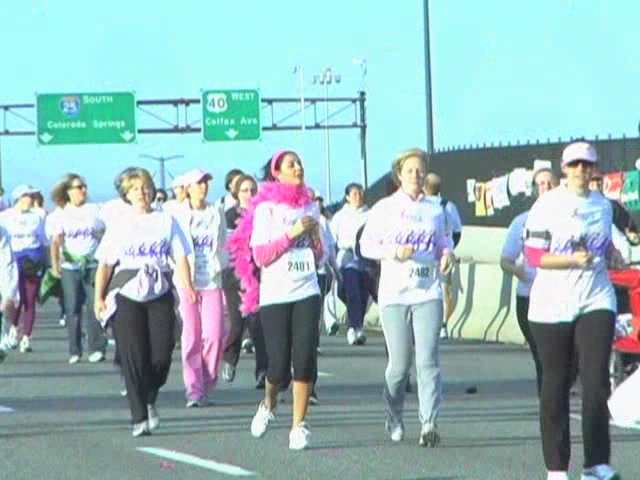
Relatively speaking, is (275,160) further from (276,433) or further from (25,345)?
(25,345)

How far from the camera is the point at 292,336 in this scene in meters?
14.2

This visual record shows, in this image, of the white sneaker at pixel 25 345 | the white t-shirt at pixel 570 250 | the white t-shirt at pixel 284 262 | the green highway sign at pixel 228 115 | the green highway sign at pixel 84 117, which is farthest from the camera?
the green highway sign at pixel 228 115

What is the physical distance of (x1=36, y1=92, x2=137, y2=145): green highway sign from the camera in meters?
59.8

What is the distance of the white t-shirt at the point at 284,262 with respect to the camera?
Answer: 14.2 meters

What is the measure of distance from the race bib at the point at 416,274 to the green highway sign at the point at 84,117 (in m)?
46.0

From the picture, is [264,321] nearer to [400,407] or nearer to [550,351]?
[400,407]

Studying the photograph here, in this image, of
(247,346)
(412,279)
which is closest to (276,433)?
(412,279)

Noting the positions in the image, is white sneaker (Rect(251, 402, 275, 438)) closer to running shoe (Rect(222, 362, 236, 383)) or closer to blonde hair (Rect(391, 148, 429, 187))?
blonde hair (Rect(391, 148, 429, 187))

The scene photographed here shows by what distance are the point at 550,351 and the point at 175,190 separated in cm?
860

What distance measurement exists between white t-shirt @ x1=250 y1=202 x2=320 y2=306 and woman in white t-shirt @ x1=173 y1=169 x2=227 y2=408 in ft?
8.99

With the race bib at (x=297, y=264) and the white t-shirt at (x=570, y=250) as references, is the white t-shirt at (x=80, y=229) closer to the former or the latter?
the race bib at (x=297, y=264)

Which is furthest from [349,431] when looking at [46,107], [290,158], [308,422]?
[46,107]

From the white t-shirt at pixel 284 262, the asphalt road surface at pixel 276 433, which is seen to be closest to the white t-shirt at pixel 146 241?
the white t-shirt at pixel 284 262

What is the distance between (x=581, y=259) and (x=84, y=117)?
4940 cm
